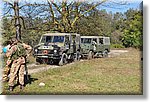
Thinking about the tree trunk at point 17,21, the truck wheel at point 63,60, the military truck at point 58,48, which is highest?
the tree trunk at point 17,21

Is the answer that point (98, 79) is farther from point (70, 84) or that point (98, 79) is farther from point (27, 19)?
point (27, 19)

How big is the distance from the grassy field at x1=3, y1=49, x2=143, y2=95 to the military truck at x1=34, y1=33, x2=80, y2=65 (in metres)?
0.09

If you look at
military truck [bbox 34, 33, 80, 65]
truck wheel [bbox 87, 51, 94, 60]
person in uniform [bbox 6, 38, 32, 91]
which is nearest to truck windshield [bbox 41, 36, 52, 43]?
military truck [bbox 34, 33, 80, 65]

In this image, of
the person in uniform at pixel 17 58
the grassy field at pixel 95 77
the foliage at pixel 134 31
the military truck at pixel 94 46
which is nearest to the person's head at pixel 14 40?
the person in uniform at pixel 17 58

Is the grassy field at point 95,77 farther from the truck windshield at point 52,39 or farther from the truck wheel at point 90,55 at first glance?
the truck windshield at point 52,39

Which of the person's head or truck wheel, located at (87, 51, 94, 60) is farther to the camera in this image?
truck wheel, located at (87, 51, 94, 60)

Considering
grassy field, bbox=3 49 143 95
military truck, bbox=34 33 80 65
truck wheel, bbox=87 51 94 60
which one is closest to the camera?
grassy field, bbox=3 49 143 95

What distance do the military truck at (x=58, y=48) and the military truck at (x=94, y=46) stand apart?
0.06 meters

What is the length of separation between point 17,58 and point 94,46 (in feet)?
2.52

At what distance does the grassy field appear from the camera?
4031 millimetres

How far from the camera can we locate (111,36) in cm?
418

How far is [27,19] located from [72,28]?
444 millimetres

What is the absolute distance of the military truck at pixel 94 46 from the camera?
13.8 feet

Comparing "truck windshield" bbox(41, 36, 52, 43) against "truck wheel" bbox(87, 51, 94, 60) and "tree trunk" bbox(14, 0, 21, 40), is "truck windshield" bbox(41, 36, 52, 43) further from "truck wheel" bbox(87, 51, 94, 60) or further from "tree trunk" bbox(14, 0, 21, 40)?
"truck wheel" bbox(87, 51, 94, 60)
